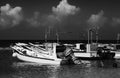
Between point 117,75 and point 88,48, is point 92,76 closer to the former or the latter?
point 117,75

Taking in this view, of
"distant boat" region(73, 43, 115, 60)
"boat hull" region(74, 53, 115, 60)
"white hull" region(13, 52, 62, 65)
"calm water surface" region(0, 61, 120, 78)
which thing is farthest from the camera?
"distant boat" region(73, 43, 115, 60)

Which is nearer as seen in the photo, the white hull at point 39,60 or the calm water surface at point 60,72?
the calm water surface at point 60,72

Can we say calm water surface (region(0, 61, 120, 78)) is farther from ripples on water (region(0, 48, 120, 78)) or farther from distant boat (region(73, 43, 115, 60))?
distant boat (region(73, 43, 115, 60))

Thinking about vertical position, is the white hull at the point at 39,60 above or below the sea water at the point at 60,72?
above

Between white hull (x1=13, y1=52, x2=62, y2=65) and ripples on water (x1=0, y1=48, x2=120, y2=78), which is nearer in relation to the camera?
ripples on water (x1=0, y1=48, x2=120, y2=78)

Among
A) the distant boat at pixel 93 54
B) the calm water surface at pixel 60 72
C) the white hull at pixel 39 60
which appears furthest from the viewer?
the distant boat at pixel 93 54

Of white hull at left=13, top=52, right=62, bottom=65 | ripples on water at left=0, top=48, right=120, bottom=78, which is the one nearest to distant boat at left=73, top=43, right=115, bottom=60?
white hull at left=13, top=52, right=62, bottom=65

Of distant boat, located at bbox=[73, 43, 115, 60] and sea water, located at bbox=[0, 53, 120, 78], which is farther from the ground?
distant boat, located at bbox=[73, 43, 115, 60]

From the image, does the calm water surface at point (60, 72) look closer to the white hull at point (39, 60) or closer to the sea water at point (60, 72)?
the sea water at point (60, 72)

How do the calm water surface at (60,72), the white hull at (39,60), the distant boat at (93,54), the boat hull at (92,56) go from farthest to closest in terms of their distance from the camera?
the distant boat at (93,54) < the boat hull at (92,56) < the white hull at (39,60) < the calm water surface at (60,72)

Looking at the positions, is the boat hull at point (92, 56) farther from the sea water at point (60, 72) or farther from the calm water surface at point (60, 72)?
the calm water surface at point (60, 72)

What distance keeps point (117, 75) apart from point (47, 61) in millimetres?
16320

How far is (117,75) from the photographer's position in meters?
34.4

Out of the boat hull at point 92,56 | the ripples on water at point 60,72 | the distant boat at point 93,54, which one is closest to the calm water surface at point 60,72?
the ripples on water at point 60,72
